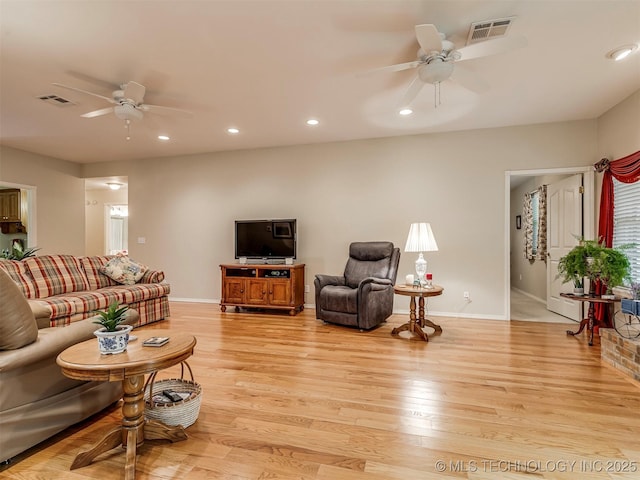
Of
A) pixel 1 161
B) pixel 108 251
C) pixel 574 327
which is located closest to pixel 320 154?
pixel 574 327

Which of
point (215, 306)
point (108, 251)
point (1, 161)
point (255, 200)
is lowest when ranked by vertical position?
point (215, 306)

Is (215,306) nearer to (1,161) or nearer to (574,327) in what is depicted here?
(1,161)

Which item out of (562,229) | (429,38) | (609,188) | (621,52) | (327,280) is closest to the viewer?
(429,38)

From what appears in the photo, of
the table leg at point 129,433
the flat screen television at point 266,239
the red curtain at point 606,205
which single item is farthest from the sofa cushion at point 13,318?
the red curtain at point 606,205

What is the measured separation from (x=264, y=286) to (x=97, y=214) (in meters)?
6.51

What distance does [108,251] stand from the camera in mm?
8727

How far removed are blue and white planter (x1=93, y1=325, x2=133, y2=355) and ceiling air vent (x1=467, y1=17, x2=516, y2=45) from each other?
9.79 feet

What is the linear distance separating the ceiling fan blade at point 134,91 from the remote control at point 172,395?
2551 mm

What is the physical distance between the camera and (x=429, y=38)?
2199 mm

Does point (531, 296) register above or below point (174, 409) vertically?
below

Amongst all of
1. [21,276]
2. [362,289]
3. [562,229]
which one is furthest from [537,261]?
[21,276]

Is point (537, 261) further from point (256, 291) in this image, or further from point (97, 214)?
point (97, 214)

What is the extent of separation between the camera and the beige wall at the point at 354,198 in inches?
177

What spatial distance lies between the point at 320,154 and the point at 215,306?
121 inches
